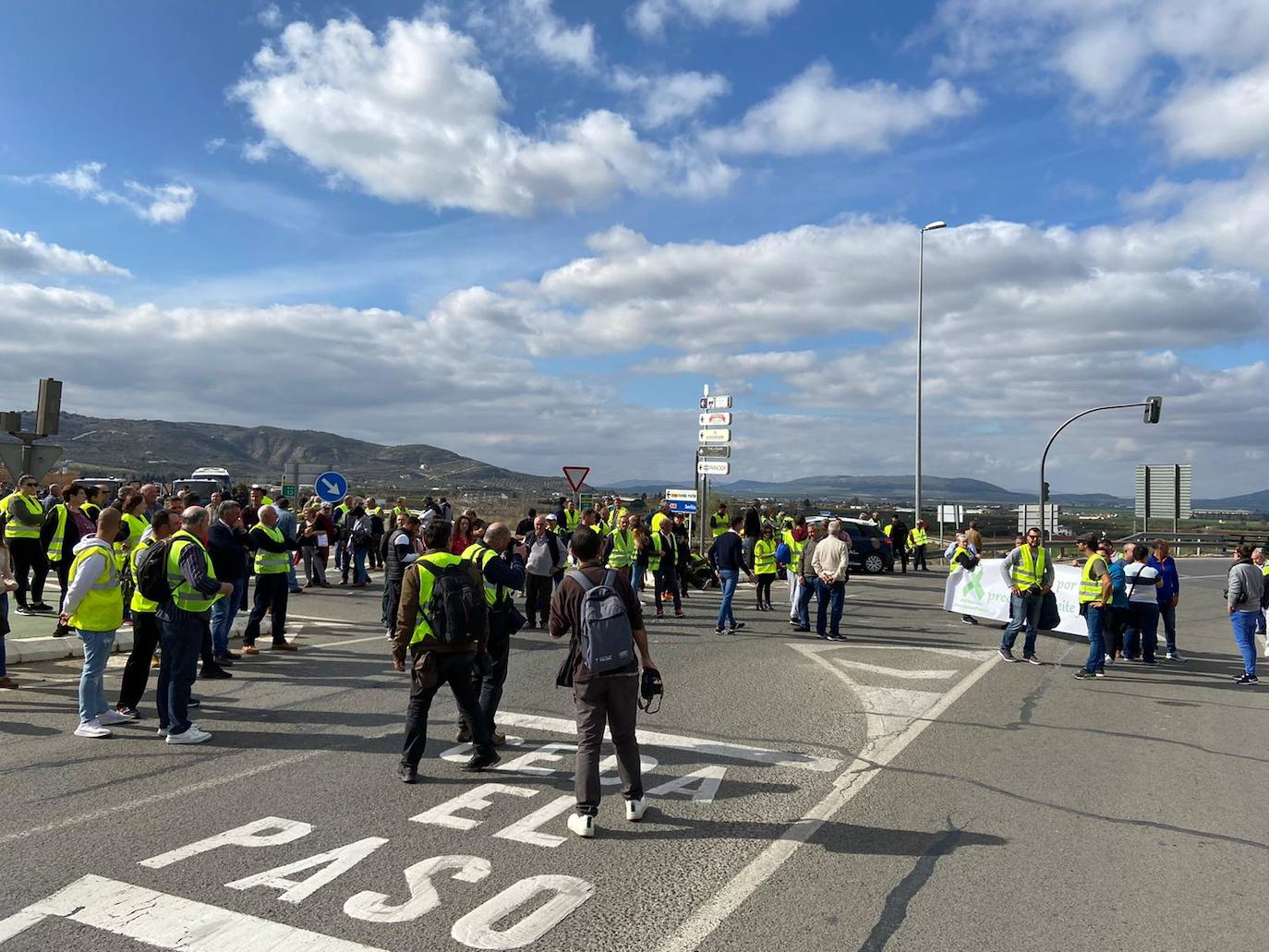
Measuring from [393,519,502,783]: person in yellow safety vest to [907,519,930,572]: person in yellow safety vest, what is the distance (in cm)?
2339

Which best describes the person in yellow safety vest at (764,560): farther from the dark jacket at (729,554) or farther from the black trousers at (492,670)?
the black trousers at (492,670)

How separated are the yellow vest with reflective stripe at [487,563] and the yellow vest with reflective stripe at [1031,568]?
723 cm

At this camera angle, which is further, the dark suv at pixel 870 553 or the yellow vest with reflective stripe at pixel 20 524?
the dark suv at pixel 870 553

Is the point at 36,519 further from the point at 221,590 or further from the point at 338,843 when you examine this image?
the point at 338,843

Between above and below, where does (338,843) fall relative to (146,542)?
below

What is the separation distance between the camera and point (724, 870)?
15.3 feet

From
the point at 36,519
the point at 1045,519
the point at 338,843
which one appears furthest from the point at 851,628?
the point at 1045,519

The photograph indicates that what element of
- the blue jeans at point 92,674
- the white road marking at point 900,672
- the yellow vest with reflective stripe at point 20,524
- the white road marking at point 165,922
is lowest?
the white road marking at point 165,922

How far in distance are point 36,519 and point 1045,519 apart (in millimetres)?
33434

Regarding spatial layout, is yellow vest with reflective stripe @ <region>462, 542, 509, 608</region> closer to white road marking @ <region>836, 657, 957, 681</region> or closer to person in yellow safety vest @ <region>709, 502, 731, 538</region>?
white road marking @ <region>836, 657, 957, 681</region>

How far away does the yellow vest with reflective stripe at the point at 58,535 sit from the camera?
1270 centimetres

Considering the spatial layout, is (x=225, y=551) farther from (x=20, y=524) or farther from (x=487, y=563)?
(x=20, y=524)

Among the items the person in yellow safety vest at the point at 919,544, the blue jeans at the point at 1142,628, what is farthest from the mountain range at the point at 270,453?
the blue jeans at the point at 1142,628

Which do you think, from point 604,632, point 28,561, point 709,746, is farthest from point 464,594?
point 28,561
